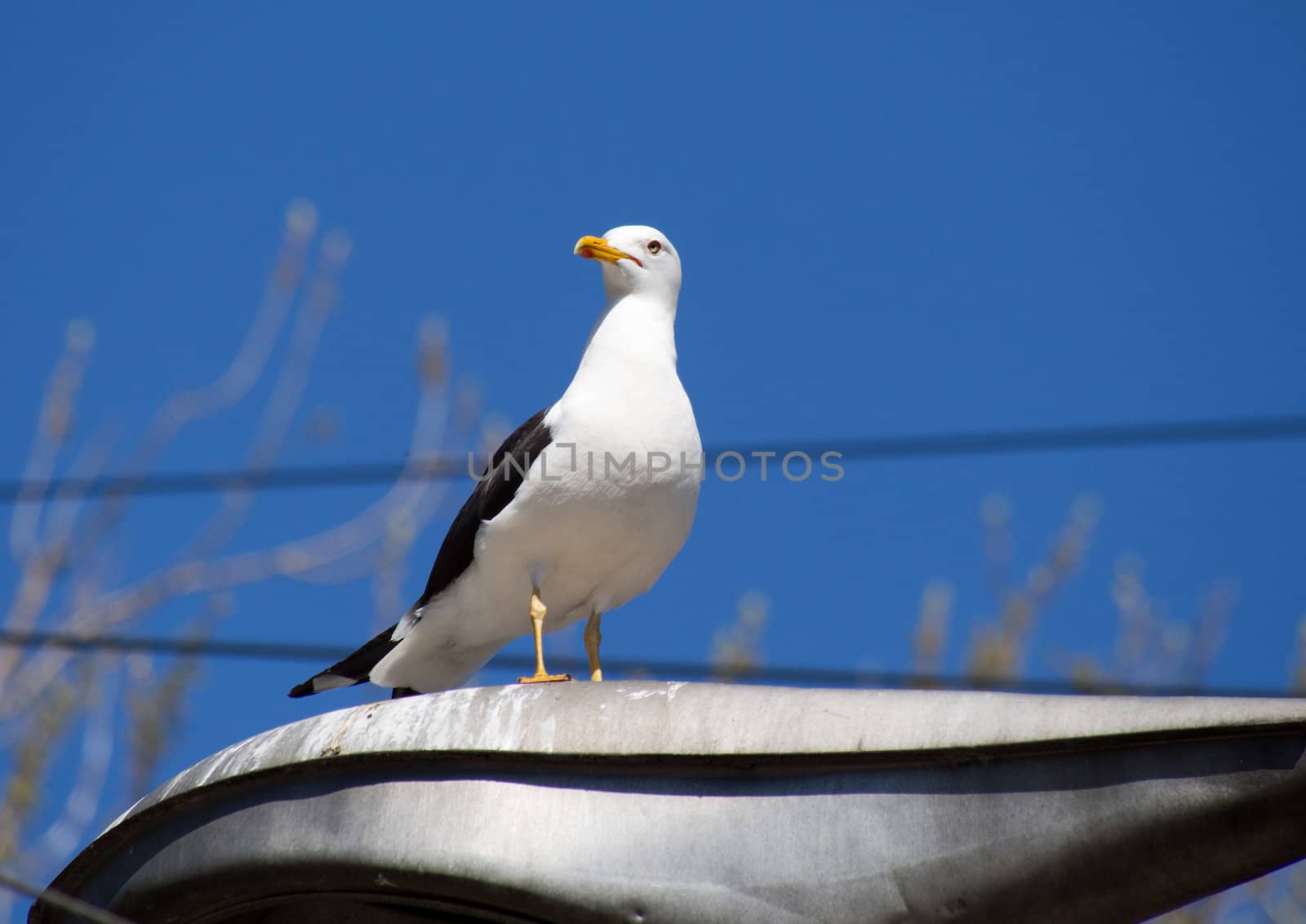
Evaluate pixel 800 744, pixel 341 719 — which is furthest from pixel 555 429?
pixel 800 744

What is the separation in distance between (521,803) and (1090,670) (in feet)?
25.8

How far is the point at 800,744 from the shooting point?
3.34 metres

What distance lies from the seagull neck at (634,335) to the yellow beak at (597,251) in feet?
0.42

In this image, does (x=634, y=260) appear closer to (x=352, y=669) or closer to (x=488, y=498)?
(x=488, y=498)

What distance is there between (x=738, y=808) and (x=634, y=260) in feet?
7.75

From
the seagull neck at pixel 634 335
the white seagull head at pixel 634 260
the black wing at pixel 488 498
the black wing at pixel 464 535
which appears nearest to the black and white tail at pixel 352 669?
the black wing at pixel 464 535

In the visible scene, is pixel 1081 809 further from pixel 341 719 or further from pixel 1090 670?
pixel 1090 670

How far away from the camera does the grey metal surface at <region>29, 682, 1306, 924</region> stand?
312 centimetres

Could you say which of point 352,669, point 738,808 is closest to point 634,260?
point 352,669

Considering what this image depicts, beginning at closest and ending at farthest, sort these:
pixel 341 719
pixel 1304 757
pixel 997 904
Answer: pixel 1304 757 < pixel 997 904 < pixel 341 719

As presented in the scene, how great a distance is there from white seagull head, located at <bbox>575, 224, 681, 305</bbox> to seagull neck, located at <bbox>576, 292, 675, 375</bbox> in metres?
0.03

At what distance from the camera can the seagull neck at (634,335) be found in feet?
16.1

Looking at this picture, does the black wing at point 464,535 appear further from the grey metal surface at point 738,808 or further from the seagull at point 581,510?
the grey metal surface at point 738,808

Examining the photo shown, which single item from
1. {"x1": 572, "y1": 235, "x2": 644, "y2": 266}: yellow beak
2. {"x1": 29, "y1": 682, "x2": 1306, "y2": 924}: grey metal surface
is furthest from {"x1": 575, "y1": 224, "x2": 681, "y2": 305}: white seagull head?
{"x1": 29, "y1": 682, "x2": 1306, "y2": 924}: grey metal surface
